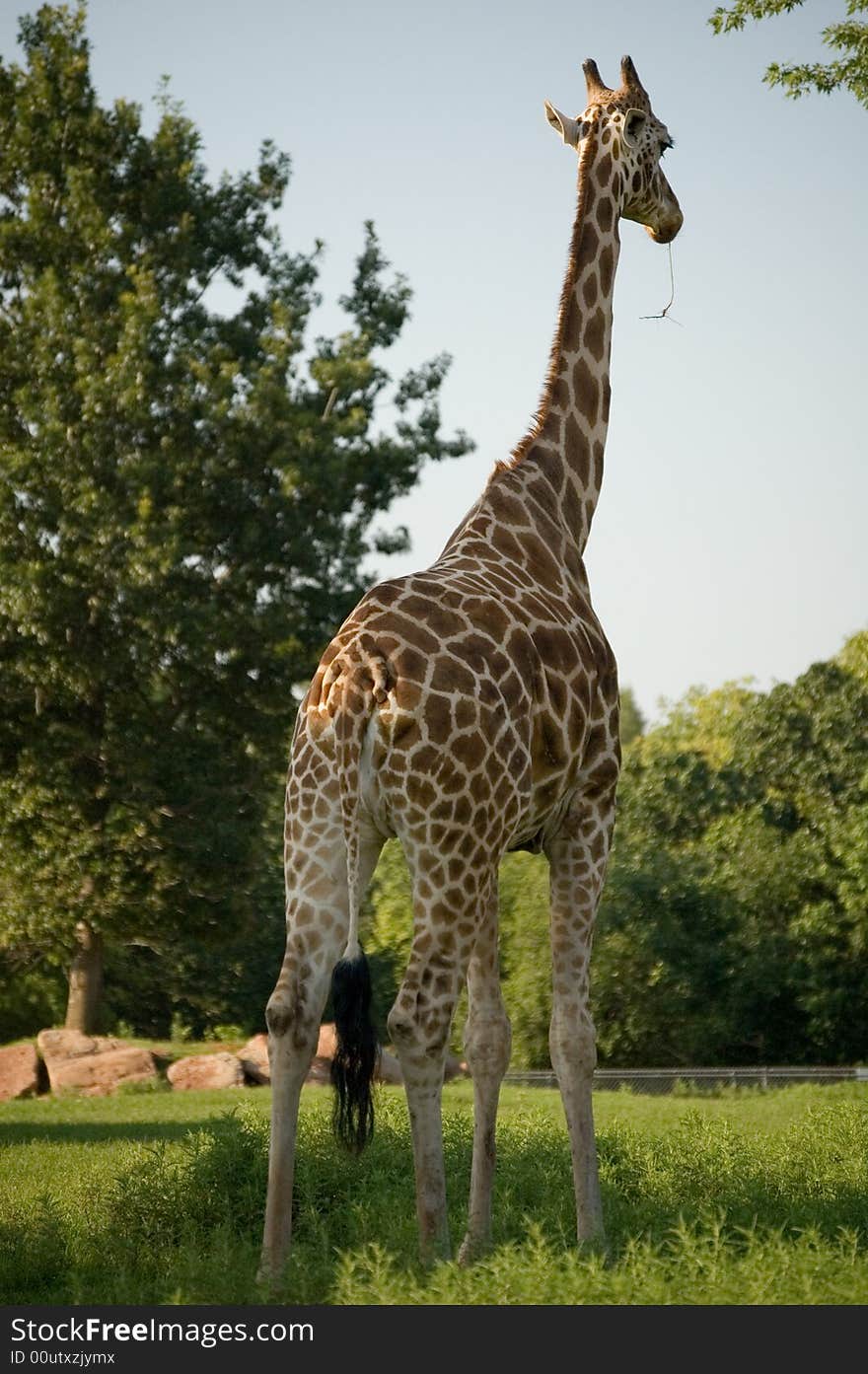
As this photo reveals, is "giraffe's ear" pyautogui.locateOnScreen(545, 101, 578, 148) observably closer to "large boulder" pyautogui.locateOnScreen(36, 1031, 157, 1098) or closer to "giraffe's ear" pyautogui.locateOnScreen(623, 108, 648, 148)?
"giraffe's ear" pyautogui.locateOnScreen(623, 108, 648, 148)

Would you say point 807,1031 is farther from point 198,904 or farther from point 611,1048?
point 198,904

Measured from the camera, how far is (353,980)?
611cm

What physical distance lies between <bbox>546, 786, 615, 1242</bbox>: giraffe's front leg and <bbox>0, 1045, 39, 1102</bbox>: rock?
14576 millimetres

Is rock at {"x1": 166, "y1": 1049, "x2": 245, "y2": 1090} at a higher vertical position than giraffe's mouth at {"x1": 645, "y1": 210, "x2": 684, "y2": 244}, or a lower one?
lower

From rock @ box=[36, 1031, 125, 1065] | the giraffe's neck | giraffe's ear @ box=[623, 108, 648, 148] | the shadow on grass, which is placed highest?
giraffe's ear @ box=[623, 108, 648, 148]

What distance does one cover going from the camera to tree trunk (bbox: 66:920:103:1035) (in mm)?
23516

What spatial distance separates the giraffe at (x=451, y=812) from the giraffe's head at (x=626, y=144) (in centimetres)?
220

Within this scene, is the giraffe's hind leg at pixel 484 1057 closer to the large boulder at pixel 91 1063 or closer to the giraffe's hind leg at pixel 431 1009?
the giraffe's hind leg at pixel 431 1009

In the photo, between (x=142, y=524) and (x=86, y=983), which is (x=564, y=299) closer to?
(x=142, y=524)

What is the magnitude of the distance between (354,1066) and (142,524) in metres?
15.6

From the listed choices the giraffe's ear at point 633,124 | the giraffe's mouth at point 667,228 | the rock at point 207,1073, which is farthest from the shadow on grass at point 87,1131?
the giraffe's ear at point 633,124

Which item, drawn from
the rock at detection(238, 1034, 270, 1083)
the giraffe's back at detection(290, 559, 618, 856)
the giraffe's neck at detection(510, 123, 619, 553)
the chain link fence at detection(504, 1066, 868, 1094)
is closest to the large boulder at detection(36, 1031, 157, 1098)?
the rock at detection(238, 1034, 270, 1083)

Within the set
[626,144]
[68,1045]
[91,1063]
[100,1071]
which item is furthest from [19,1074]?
[626,144]

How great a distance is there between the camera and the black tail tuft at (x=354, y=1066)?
243 inches
